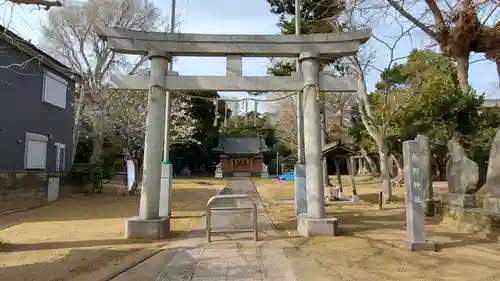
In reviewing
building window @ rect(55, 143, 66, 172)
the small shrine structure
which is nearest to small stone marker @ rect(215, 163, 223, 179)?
the small shrine structure

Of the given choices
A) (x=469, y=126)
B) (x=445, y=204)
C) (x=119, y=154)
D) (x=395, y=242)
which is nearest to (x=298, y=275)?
(x=395, y=242)

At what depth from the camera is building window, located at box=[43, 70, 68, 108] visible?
17763mm

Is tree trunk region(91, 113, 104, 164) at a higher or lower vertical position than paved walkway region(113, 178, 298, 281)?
higher

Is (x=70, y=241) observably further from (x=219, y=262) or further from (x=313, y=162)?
(x=313, y=162)

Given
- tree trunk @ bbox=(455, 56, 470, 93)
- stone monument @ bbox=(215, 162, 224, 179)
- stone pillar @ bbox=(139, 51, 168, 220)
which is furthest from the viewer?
stone monument @ bbox=(215, 162, 224, 179)

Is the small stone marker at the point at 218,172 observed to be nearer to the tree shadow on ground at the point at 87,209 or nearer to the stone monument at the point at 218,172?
the stone monument at the point at 218,172

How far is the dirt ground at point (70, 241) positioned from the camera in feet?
20.3

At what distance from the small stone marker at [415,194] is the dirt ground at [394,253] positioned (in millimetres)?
274

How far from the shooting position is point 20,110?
16.0m

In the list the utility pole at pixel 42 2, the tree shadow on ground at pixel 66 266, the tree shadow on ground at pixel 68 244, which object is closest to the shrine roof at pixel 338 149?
the tree shadow on ground at pixel 68 244

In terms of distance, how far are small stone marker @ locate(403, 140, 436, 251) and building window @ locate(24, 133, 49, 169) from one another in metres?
15.0

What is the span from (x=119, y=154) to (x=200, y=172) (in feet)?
39.5

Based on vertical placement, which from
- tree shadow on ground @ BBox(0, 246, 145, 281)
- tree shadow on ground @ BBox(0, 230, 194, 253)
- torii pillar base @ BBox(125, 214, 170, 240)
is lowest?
tree shadow on ground @ BBox(0, 246, 145, 281)

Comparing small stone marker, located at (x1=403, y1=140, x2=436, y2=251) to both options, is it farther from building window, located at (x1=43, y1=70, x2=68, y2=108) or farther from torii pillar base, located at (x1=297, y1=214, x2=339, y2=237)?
building window, located at (x1=43, y1=70, x2=68, y2=108)
